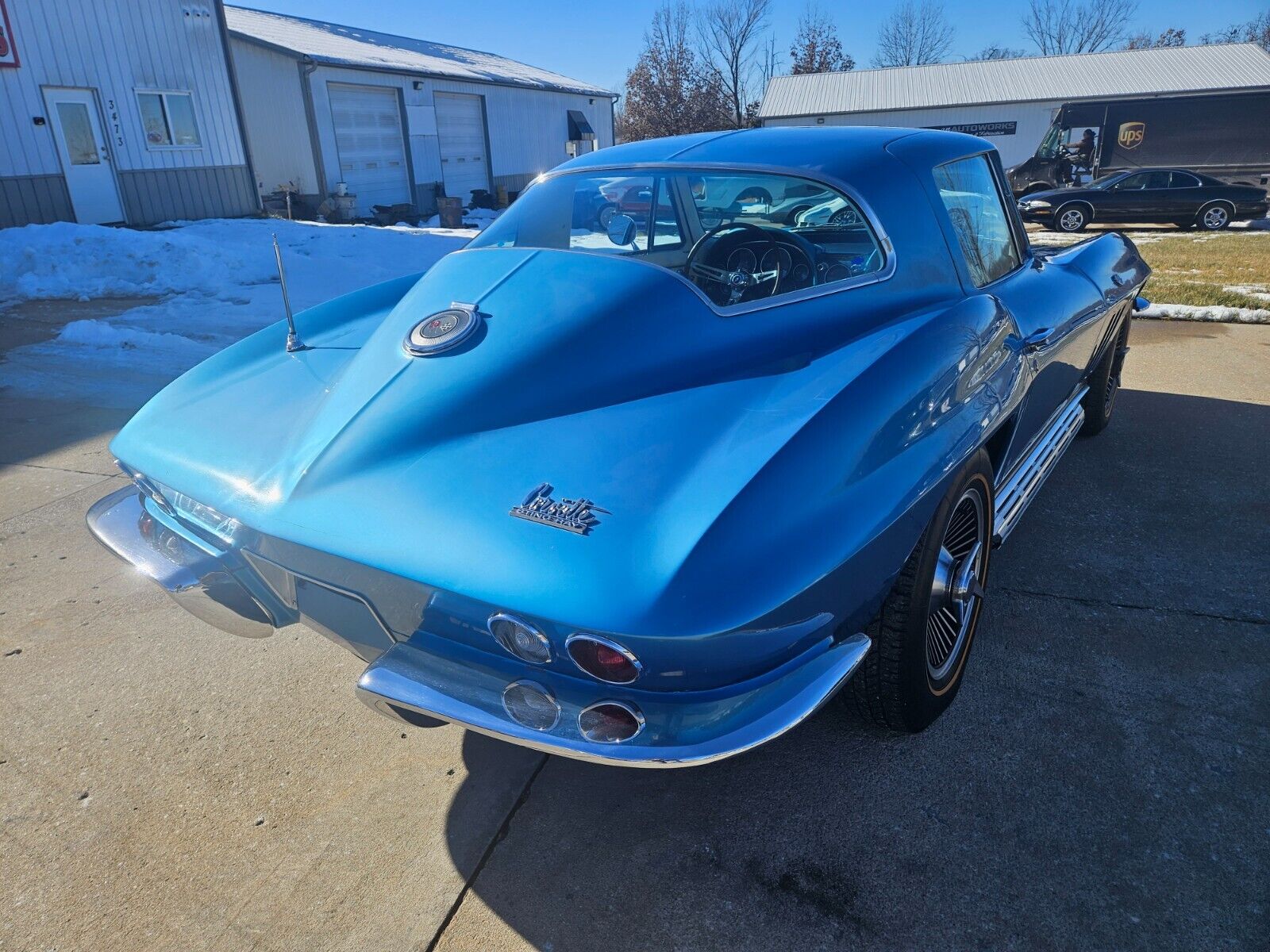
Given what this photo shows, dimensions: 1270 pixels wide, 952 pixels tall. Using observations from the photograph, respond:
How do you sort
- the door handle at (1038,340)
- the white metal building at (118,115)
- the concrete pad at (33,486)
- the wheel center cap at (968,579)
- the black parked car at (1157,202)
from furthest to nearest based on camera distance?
the black parked car at (1157,202) < the white metal building at (118,115) < the concrete pad at (33,486) < the door handle at (1038,340) < the wheel center cap at (968,579)

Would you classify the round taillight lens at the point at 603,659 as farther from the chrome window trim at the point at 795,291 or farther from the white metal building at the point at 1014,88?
the white metal building at the point at 1014,88

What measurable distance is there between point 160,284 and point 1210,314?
424 inches

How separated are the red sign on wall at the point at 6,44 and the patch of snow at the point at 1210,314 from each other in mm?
14903

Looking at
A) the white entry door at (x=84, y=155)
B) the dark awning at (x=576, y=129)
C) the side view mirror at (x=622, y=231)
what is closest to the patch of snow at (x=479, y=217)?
the white entry door at (x=84, y=155)

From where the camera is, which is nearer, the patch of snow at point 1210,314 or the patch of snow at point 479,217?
the patch of snow at point 1210,314

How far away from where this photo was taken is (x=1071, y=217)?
51.8 feet

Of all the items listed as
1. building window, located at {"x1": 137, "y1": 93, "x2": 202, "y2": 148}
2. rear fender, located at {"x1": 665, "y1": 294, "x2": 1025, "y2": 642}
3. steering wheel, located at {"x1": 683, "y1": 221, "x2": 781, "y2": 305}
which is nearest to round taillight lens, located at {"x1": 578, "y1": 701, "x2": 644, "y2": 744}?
rear fender, located at {"x1": 665, "y1": 294, "x2": 1025, "y2": 642}

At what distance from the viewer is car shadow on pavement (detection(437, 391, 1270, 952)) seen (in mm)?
1855

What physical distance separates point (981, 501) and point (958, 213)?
43.4 inches

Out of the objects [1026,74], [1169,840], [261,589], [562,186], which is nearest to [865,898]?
[1169,840]

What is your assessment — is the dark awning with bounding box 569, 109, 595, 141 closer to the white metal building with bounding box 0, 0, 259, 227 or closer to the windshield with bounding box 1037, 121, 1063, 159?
the windshield with bounding box 1037, 121, 1063, 159

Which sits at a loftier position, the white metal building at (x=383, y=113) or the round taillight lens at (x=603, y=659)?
the white metal building at (x=383, y=113)

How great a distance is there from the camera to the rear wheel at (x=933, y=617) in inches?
83.0

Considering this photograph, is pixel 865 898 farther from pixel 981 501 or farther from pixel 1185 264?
pixel 1185 264
